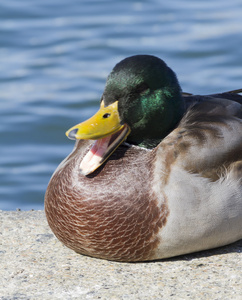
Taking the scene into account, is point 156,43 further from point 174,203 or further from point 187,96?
point 174,203

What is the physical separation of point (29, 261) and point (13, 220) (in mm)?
724

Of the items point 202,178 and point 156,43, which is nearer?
point 202,178

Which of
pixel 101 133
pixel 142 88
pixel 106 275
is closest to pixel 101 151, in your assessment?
pixel 101 133

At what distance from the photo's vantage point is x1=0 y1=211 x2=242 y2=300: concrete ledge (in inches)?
145

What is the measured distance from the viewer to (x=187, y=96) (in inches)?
178

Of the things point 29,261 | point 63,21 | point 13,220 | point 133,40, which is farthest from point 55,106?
point 29,261

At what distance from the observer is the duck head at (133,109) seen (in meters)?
3.96

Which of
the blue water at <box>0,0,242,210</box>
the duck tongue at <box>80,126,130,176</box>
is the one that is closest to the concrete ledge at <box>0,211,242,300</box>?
the duck tongue at <box>80,126,130,176</box>

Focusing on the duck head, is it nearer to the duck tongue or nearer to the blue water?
the duck tongue

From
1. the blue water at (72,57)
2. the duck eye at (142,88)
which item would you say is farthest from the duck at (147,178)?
the blue water at (72,57)

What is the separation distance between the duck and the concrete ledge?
0.27ft

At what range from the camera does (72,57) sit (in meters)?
9.47

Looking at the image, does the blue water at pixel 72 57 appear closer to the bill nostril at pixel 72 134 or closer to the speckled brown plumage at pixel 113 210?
the speckled brown plumage at pixel 113 210

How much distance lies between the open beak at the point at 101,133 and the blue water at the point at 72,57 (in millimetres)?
2503
